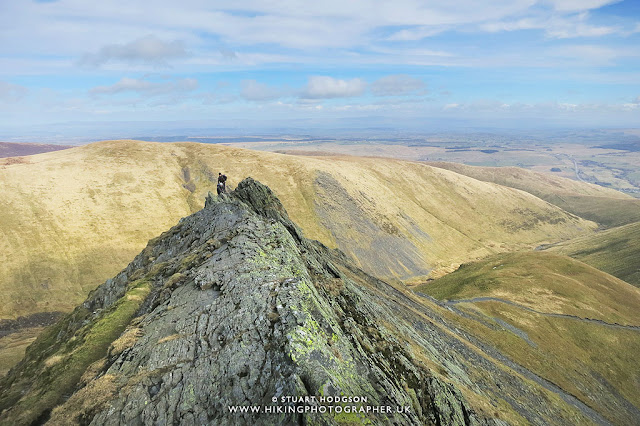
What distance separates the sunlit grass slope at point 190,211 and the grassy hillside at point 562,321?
3235 centimetres

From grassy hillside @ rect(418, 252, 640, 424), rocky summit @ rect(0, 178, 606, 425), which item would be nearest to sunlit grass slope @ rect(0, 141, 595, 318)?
grassy hillside @ rect(418, 252, 640, 424)

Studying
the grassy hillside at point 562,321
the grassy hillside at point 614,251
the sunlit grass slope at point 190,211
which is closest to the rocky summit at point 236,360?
the grassy hillside at point 562,321

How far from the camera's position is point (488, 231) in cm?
16112

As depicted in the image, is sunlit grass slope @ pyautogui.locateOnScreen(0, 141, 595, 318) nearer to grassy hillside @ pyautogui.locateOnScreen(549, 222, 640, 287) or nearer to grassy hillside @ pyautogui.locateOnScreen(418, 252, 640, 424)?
grassy hillside @ pyautogui.locateOnScreen(549, 222, 640, 287)

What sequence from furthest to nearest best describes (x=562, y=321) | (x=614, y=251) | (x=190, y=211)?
(x=614, y=251) < (x=190, y=211) < (x=562, y=321)

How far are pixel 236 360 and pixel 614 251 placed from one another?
167038 mm

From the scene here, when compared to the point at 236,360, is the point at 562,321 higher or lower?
lower

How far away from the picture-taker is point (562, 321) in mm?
63938

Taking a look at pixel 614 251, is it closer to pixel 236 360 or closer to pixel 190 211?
pixel 236 360

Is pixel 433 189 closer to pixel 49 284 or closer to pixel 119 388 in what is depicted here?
pixel 49 284

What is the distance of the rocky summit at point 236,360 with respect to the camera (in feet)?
41.0

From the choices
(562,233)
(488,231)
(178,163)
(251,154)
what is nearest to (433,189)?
(488,231)

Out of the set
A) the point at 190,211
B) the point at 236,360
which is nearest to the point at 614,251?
the point at 236,360

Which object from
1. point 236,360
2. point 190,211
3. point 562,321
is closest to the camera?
point 236,360
